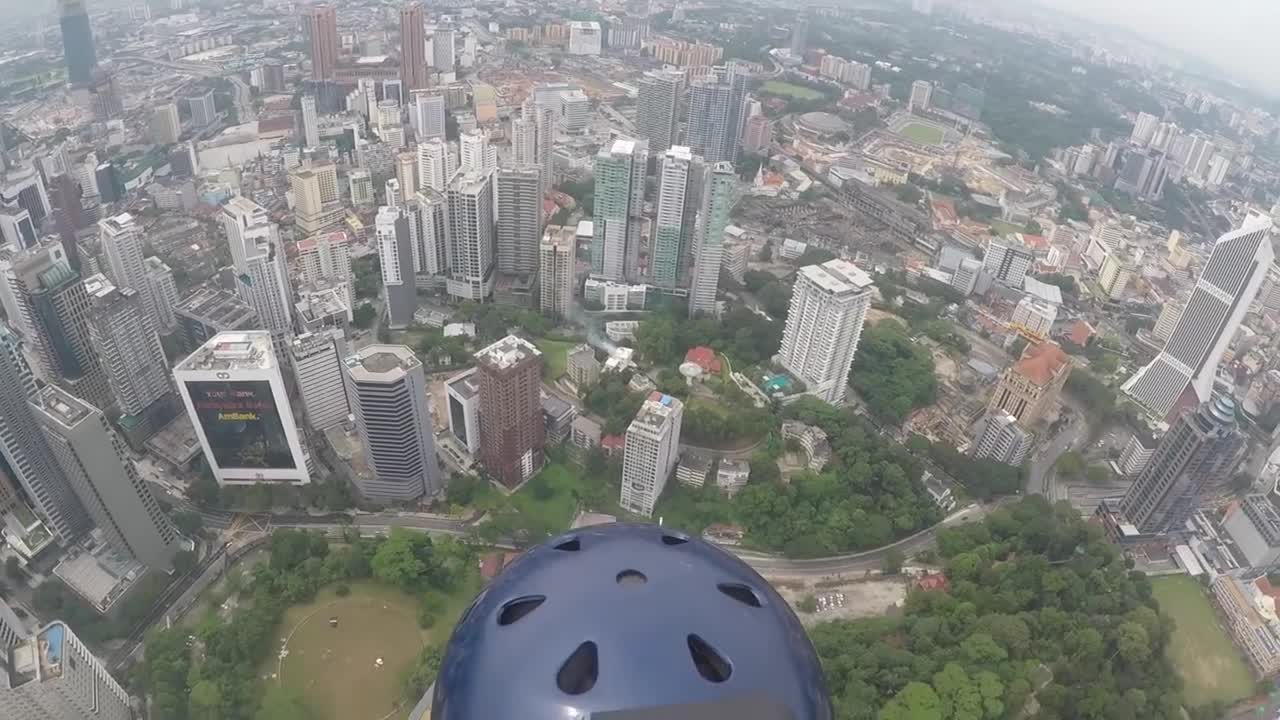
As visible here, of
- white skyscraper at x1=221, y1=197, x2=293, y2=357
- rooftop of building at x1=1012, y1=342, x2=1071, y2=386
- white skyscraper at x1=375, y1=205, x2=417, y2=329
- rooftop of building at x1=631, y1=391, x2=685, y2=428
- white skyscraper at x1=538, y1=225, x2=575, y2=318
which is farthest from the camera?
white skyscraper at x1=538, y1=225, x2=575, y2=318

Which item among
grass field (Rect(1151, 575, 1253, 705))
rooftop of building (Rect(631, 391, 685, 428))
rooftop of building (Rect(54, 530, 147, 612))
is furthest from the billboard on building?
grass field (Rect(1151, 575, 1253, 705))

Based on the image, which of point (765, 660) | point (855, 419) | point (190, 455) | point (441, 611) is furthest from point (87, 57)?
point (765, 660)

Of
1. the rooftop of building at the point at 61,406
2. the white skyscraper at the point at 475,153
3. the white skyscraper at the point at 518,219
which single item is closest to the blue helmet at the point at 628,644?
the rooftop of building at the point at 61,406

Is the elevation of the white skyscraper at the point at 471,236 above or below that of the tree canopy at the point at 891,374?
above

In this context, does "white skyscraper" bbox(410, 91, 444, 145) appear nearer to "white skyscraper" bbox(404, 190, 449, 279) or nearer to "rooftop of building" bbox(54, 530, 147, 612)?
"white skyscraper" bbox(404, 190, 449, 279)

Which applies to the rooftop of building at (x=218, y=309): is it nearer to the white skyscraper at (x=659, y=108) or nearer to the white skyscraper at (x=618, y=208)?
the white skyscraper at (x=618, y=208)
